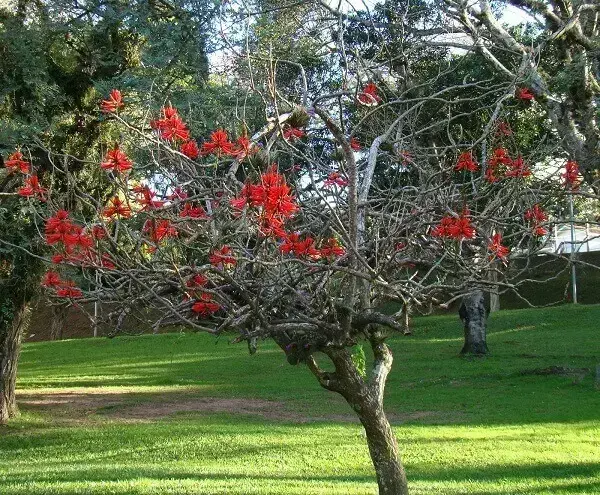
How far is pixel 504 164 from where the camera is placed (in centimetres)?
691

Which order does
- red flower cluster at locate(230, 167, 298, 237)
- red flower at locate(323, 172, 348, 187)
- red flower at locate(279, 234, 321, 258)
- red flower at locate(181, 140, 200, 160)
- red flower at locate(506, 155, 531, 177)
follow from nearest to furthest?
red flower cluster at locate(230, 167, 298, 237) < red flower at locate(279, 234, 321, 258) < red flower at locate(181, 140, 200, 160) < red flower at locate(506, 155, 531, 177) < red flower at locate(323, 172, 348, 187)

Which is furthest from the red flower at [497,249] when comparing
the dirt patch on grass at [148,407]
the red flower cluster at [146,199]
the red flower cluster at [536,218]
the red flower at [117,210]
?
the dirt patch on grass at [148,407]

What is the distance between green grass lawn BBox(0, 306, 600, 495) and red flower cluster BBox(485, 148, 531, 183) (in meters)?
3.47

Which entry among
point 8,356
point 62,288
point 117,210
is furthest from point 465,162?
point 8,356

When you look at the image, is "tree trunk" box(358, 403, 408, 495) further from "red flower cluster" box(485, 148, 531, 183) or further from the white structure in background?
"red flower cluster" box(485, 148, 531, 183)

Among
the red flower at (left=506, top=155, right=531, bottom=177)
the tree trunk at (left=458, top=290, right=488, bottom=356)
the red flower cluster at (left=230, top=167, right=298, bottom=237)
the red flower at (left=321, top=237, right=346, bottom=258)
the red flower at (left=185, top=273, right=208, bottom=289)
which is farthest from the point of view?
the tree trunk at (left=458, top=290, right=488, bottom=356)

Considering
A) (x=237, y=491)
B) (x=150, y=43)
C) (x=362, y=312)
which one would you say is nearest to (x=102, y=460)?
(x=237, y=491)

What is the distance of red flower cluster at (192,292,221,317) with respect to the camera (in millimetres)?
5199

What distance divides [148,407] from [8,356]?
2.83 m

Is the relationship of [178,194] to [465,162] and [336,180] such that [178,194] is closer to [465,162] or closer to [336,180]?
[336,180]

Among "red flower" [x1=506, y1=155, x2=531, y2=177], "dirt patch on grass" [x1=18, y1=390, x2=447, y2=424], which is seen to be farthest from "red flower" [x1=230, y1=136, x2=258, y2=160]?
"dirt patch on grass" [x1=18, y1=390, x2=447, y2=424]

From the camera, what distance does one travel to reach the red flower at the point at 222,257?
503cm

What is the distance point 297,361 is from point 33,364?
848 inches

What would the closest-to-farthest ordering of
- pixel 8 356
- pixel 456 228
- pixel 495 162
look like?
1. pixel 456 228
2. pixel 495 162
3. pixel 8 356
